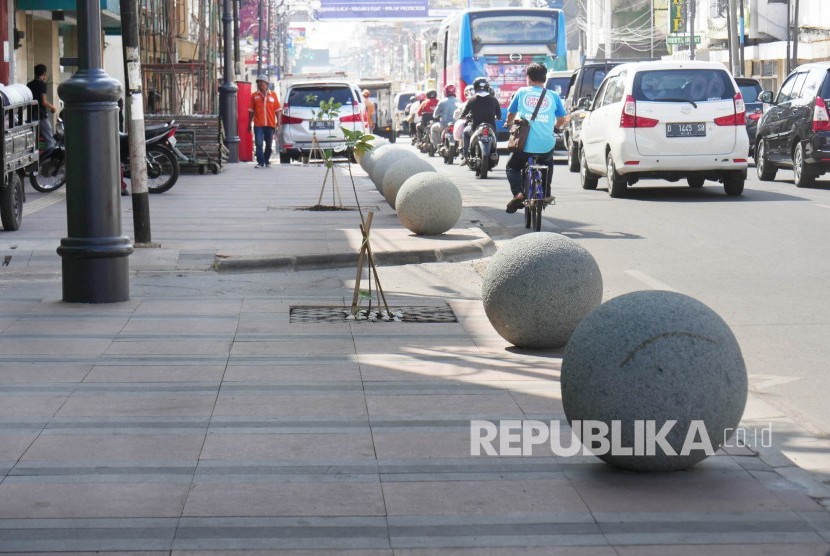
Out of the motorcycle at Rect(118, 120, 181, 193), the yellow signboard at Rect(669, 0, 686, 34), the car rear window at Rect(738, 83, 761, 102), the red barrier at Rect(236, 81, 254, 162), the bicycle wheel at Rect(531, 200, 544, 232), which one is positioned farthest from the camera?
the yellow signboard at Rect(669, 0, 686, 34)

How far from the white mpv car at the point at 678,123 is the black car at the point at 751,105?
9.40 m

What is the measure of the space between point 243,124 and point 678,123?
19141mm

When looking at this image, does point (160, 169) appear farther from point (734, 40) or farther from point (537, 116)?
point (734, 40)

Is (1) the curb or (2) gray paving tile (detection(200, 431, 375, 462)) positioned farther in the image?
(1) the curb

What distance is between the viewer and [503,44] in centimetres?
3609

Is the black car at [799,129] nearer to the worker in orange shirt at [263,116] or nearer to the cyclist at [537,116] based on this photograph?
the cyclist at [537,116]

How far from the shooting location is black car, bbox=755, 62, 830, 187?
2117 cm

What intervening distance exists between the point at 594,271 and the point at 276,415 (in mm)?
2641

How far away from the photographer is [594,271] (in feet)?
27.0

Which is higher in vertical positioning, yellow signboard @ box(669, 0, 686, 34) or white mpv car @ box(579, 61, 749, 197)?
yellow signboard @ box(669, 0, 686, 34)

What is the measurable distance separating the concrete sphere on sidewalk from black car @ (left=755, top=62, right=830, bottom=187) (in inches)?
655

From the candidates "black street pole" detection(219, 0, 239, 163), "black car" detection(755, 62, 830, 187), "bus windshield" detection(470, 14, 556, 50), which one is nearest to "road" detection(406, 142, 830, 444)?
"black car" detection(755, 62, 830, 187)

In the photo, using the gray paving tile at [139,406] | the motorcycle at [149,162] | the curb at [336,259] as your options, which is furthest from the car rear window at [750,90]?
Result: the gray paving tile at [139,406]
